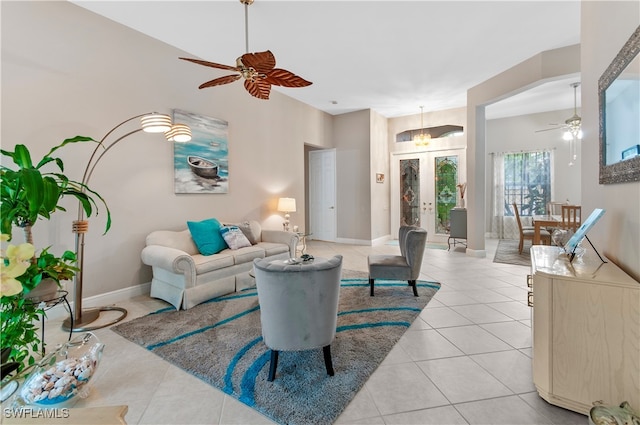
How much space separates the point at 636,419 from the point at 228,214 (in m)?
4.51

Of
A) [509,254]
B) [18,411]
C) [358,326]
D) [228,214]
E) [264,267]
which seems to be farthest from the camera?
[509,254]

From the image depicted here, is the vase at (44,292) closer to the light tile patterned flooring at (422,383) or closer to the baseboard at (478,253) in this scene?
the light tile patterned flooring at (422,383)

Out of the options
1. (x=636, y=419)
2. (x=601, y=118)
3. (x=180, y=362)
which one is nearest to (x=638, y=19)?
(x=601, y=118)

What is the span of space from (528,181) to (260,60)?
7.68 metres

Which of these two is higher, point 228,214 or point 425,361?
point 228,214

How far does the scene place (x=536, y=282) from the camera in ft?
5.48

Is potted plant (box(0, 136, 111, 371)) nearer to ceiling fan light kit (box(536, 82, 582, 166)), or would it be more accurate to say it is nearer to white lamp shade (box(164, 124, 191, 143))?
white lamp shade (box(164, 124, 191, 143))

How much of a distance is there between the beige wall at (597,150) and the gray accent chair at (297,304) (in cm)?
173

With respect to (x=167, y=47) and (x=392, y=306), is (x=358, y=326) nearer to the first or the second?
(x=392, y=306)

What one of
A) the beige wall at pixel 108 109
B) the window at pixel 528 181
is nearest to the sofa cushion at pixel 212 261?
the beige wall at pixel 108 109

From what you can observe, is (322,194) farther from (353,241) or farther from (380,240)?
(380,240)

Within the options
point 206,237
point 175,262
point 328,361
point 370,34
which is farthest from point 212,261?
point 370,34

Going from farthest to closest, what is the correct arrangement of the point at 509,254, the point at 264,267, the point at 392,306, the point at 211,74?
the point at 509,254
the point at 211,74
the point at 392,306
the point at 264,267

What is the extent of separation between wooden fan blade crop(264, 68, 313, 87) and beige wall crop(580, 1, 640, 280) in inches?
85.1
